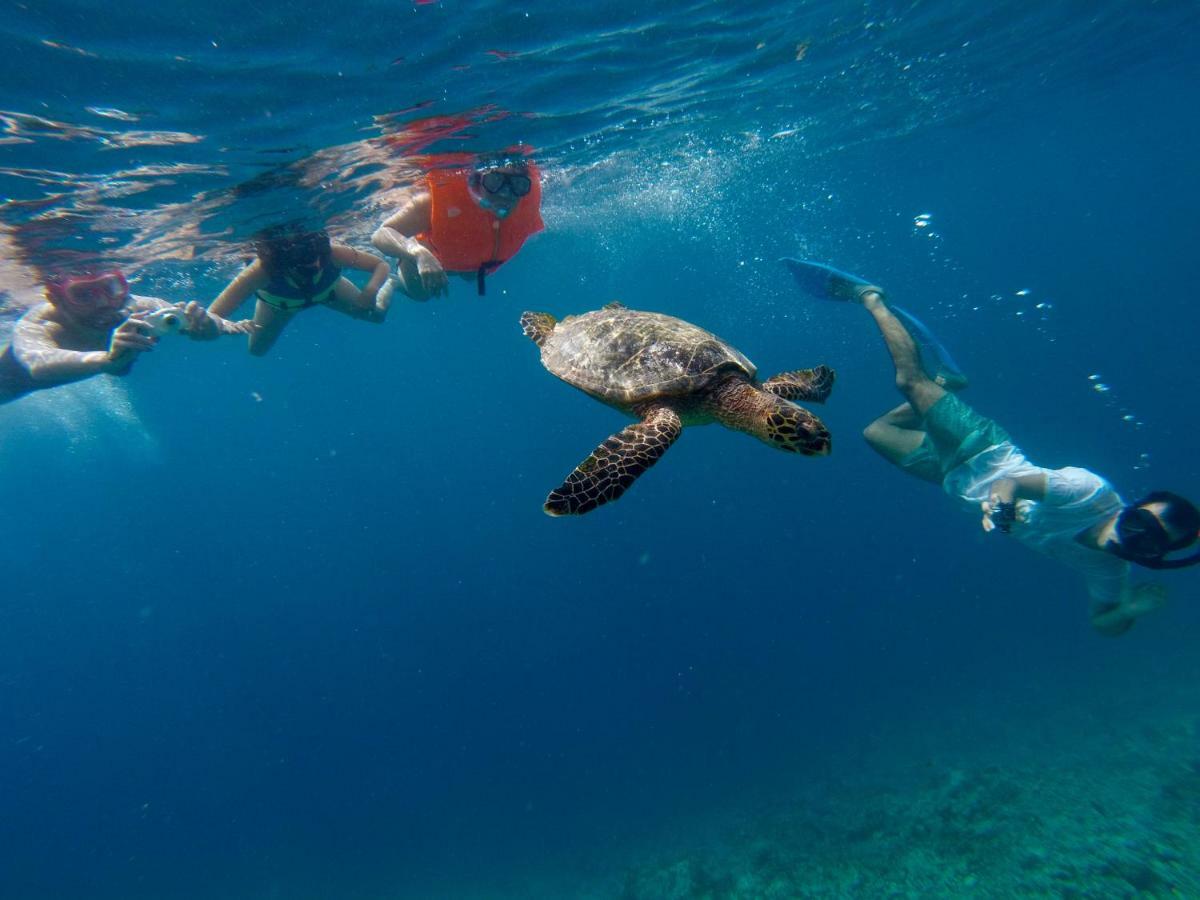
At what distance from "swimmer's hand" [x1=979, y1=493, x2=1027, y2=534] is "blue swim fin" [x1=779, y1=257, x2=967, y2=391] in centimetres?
226

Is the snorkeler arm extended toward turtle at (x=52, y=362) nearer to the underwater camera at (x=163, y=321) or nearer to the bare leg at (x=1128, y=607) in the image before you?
the underwater camera at (x=163, y=321)

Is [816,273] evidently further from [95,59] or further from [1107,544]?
[95,59]

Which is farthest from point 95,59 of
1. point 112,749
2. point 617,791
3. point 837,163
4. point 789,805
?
point 112,749

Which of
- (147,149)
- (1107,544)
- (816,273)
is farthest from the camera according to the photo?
(816,273)

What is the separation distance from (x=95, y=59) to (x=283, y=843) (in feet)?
101

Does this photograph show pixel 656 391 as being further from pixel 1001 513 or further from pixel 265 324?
pixel 265 324

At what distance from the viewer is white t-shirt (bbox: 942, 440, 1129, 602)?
7465mm

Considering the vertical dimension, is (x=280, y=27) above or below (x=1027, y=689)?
above

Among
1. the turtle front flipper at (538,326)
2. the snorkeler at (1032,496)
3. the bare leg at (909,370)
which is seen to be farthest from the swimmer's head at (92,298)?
the snorkeler at (1032,496)

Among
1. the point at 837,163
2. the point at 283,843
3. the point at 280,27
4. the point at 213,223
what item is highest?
the point at 837,163

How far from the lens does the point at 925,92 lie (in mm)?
21953

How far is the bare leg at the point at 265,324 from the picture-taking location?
10.8m

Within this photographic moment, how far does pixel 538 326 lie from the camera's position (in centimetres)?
659

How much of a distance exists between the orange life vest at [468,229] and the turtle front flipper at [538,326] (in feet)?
9.62
